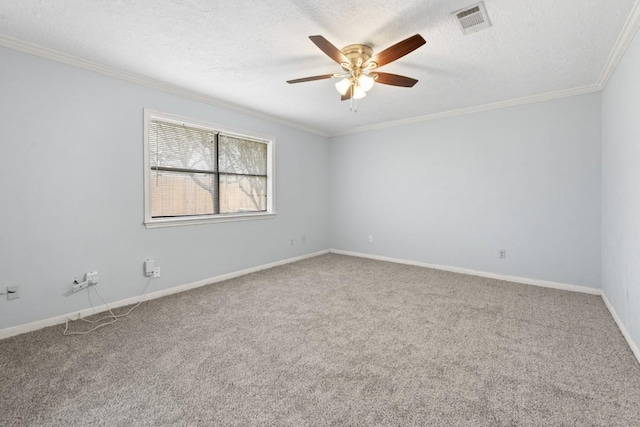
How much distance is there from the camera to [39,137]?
2475mm

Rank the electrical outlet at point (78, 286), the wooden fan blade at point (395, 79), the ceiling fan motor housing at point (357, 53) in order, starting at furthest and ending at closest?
the electrical outlet at point (78, 286) → the wooden fan blade at point (395, 79) → the ceiling fan motor housing at point (357, 53)

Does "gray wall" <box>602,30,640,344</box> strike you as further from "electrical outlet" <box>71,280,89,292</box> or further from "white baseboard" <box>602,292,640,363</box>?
"electrical outlet" <box>71,280,89,292</box>

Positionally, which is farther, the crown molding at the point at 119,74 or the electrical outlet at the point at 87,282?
the electrical outlet at the point at 87,282

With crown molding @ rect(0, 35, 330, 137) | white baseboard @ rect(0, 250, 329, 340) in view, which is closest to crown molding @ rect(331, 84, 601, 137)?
crown molding @ rect(0, 35, 330, 137)

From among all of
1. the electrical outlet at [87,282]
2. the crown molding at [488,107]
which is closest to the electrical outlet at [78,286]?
the electrical outlet at [87,282]

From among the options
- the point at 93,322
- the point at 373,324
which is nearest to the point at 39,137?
the point at 93,322

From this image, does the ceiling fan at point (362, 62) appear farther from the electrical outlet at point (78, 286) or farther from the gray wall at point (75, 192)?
the electrical outlet at point (78, 286)

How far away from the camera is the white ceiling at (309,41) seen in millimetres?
1919

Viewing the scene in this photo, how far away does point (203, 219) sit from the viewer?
3.67 metres

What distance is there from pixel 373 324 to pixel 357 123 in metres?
3.44

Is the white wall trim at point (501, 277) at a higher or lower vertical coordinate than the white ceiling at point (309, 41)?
lower

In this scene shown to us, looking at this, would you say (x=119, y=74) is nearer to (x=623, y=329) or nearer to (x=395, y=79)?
(x=395, y=79)

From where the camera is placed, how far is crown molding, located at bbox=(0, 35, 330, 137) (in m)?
2.35

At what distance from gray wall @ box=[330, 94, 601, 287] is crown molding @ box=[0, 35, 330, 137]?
2210 mm
